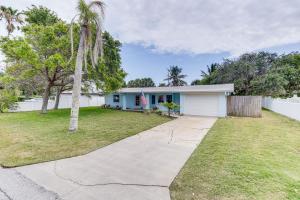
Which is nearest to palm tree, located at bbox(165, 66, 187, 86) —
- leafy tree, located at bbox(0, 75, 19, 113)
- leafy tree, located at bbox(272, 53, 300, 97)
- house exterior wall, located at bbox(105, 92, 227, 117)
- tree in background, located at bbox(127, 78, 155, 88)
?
tree in background, located at bbox(127, 78, 155, 88)

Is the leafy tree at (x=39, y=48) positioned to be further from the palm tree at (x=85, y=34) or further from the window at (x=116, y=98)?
the window at (x=116, y=98)

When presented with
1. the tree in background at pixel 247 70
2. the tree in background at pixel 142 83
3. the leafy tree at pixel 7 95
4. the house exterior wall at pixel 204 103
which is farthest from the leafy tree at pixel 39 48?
the tree in background at pixel 142 83

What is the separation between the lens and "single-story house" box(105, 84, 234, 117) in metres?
14.9

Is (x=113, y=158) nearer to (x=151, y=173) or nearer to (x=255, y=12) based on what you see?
(x=151, y=173)

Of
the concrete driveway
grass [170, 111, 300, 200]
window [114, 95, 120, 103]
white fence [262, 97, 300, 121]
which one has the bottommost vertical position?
the concrete driveway

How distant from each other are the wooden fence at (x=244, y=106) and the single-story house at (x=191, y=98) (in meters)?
0.99

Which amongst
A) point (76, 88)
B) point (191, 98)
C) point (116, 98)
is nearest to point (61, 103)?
point (116, 98)

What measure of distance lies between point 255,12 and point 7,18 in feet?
41.7

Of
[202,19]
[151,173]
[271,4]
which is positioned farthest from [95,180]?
[202,19]

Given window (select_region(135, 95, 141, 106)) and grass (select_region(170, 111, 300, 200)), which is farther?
window (select_region(135, 95, 141, 106))

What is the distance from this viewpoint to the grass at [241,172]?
130 inches

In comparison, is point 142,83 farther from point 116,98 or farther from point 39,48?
point 39,48

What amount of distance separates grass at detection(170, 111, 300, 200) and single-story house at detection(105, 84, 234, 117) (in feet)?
27.5

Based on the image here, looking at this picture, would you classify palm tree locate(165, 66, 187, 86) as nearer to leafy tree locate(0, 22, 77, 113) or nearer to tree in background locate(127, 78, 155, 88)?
tree in background locate(127, 78, 155, 88)
